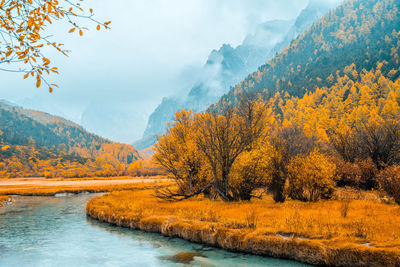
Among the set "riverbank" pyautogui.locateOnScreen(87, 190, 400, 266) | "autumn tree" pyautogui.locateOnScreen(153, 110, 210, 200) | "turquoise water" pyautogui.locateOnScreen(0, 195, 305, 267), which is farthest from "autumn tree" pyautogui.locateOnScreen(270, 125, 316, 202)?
"turquoise water" pyautogui.locateOnScreen(0, 195, 305, 267)

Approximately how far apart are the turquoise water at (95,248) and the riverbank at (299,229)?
2.38ft

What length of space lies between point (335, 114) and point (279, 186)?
9101 centimetres

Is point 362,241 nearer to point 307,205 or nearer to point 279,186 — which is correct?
point 307,205

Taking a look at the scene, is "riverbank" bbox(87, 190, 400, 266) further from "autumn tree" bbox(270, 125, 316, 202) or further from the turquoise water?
"autumn tree" bbox(270, 125, 316, 202)

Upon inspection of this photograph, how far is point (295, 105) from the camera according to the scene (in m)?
135

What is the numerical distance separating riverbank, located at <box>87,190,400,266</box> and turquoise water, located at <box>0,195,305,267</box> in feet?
2.38

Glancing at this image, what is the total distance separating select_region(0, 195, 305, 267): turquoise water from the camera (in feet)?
47.2

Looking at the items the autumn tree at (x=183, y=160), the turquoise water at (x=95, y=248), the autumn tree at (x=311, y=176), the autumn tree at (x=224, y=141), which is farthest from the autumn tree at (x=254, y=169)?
the turquoise water at (x=95, y=248)

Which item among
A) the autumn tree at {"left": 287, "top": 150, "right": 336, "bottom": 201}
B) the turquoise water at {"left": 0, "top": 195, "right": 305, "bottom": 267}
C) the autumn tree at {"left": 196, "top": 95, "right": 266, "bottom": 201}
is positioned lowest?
the turquoise water at {"left": 0, "top": 195, "right": 305, "bottom": 267}

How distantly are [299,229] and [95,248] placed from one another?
1367 cm

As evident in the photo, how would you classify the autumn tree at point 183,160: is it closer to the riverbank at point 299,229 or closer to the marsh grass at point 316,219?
the marsh grass at point 316,219

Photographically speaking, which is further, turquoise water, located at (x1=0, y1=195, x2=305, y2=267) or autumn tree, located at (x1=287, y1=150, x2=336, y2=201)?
autumn tree, located at (x1=287, y1=150, x2=336, y2=201)

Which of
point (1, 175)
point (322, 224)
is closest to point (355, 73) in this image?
point (322, 224)

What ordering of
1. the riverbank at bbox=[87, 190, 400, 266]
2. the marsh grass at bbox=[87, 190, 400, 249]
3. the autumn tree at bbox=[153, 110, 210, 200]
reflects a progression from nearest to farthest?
1. the riverbank at bbox=[87, 190, 400, 266]
2. the marsh grass at bbox=[87, 190, 400, 249]
3. the autumn tree at bbox=[153, 110, 210, 200]
